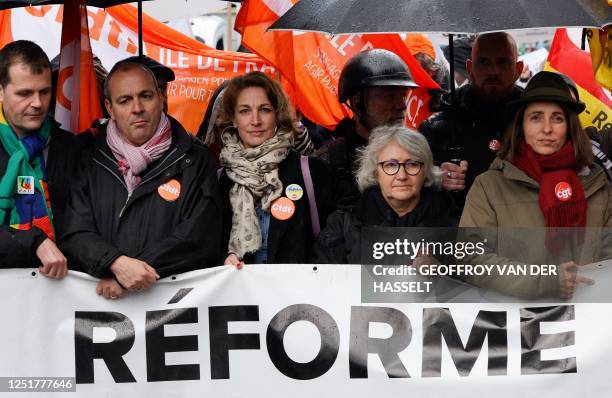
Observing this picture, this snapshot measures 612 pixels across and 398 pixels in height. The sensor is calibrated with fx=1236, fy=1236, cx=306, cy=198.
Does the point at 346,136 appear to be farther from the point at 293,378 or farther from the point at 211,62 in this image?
the point at 211,62

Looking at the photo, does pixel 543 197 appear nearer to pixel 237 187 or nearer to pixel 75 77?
pixel 237 187

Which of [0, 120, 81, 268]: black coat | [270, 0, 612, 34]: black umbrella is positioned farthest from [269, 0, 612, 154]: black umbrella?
[0, 120, 81, 268]: black coat

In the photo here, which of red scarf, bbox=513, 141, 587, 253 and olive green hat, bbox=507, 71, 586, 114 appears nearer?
red scarf, bbox=513, 141, 587, 253

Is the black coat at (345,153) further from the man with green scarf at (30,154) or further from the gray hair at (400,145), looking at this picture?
the man with green scarf at (30,154)

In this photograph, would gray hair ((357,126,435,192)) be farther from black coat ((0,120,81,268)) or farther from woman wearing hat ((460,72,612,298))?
black coat ((0,120,81,268))

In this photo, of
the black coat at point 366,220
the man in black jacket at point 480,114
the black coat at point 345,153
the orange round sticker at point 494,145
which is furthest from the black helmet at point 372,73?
the black coat at point 366,220

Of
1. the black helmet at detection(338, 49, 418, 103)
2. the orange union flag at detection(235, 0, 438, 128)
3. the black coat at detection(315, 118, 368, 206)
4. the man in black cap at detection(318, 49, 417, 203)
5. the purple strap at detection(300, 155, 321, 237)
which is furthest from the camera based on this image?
the orange union flag at detection(235, 0, 438, 128)

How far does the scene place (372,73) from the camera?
23.9 feet

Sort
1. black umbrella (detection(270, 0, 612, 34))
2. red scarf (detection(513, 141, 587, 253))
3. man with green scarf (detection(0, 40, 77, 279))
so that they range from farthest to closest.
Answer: man with green scarf (detection(0, 40, 77, 279)) → red scarf (detection(513, 141, 587, 253)) → black umbrella (detection(270, 0, 612, 34))

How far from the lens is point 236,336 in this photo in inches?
229

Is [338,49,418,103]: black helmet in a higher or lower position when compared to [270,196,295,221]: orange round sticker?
higher

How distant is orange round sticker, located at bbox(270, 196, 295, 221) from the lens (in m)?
6.14

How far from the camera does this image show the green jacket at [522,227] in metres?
5.69

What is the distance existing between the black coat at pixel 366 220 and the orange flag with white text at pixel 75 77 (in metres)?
2.02
